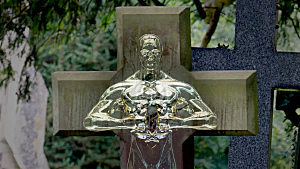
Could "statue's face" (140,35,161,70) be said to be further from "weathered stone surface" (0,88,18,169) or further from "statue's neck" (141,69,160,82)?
"weathered stone surface" (0,88,18,169)

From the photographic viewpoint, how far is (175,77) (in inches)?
47.4

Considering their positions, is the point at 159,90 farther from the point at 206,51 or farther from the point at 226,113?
the point at 206,51

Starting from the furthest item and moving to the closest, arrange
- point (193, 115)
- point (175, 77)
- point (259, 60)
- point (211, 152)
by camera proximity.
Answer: point (211, 152) → point (259, 60) → point (175, 77) → point (193, 115)

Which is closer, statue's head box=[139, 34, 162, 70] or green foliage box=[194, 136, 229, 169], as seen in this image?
statue's head box=[139, 34, 162, 70]

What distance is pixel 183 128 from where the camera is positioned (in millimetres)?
1175

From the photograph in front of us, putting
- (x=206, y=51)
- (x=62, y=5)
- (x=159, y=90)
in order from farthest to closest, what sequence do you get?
(x=62, y=5)
(x=206, y=51)
(x=159, y=90)

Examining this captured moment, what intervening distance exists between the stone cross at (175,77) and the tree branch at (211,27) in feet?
1.27

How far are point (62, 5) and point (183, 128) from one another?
842mm

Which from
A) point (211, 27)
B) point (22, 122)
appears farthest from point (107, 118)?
point (22, 122)

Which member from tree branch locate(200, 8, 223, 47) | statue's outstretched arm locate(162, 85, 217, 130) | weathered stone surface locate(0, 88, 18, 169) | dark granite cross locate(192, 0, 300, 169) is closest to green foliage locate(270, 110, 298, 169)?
dark granite cross locate(192, 0, 300, 169)

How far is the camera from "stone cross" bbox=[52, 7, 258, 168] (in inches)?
47.1

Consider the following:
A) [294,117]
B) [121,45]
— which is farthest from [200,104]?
[294,117]

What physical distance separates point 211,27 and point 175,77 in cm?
48

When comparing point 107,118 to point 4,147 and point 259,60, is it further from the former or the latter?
point 4,147
